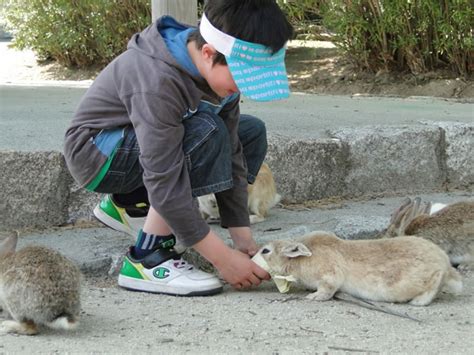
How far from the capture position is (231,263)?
3.57 metres

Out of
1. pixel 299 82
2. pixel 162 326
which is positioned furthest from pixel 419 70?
pixel 162 326

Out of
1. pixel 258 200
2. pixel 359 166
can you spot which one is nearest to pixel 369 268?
pixel 258 200

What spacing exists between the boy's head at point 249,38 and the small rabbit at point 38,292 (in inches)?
40.4

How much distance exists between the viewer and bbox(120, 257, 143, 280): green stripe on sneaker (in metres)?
3.77

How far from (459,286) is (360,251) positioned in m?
0.46

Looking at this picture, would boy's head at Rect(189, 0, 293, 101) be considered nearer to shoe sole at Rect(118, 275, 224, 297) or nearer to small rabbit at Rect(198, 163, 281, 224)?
shoe sole at Rect(118, 275, 224, 297)

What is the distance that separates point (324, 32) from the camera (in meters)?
11.2

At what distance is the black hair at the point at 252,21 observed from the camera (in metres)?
3.37

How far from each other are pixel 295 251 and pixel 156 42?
111 centimetres

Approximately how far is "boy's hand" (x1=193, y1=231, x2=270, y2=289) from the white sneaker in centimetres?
12

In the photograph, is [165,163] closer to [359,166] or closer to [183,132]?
[183,132]

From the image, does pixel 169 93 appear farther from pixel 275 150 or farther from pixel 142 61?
pixel 275 150

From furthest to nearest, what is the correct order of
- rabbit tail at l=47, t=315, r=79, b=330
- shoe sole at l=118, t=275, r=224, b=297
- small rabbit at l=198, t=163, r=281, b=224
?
small rabbit at l=198, t=163, r=281, b=224 → shoe sole at l=118, t=275, r=224, b=297 → rabbit tail at l=47, t=315, r=79, b=330

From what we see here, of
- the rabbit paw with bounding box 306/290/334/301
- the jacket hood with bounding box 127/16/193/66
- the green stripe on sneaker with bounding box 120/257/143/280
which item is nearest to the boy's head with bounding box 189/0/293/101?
the jacket hood with bounding box 127/16/193/66
